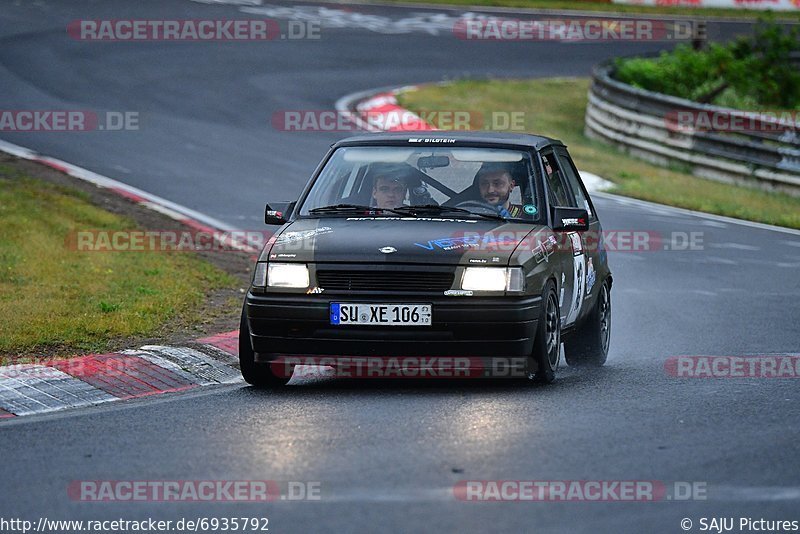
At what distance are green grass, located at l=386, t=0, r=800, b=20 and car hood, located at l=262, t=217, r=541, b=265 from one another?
31.1m

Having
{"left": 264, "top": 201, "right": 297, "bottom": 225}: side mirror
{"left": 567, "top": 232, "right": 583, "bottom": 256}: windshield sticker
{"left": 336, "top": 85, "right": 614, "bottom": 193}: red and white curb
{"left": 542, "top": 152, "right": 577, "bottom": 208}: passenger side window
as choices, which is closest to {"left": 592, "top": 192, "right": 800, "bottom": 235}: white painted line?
{"left": 336, "top": 85, "right": 614, "bottom": 193}: red and white curb

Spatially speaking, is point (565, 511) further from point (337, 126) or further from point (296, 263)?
point (337, 126)

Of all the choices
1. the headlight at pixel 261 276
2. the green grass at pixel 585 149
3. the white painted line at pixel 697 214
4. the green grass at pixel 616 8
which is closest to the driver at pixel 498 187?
the headlight at pixel 261 276

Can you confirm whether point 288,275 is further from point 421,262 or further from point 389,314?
point 421,262

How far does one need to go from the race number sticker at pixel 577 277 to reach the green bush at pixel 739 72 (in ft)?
60.5

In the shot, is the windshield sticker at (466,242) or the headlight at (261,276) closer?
the windshield sticker at (466,242)

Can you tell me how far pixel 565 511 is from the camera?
→ 5652 millimetres

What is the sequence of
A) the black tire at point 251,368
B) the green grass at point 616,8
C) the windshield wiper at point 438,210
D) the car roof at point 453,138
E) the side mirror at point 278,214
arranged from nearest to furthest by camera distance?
the black tire at point 251,368 → the windshield wiper at point 438,210 → the side mirror at point 278,214 → the car roof at point 453,138 → the green grass at point 616,8

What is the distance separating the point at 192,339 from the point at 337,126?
13174 mm

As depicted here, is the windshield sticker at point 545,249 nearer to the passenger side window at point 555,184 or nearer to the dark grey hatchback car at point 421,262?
the dark grey hatchback car at point 421,262

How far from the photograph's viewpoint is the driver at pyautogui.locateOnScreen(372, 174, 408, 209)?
9.16 meters

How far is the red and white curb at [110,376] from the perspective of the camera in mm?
8266

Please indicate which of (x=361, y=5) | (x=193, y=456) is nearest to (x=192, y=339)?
(x=193, y=456)

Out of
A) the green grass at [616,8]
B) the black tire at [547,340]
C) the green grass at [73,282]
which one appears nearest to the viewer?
the black tire at [547,340]
